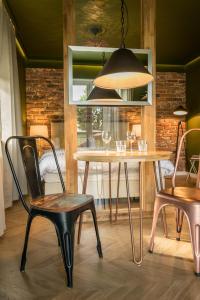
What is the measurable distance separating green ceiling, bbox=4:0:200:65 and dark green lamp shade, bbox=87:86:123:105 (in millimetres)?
582

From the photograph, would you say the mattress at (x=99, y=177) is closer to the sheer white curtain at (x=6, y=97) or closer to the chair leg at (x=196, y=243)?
the sheer white curtain at (x=6, y=97)

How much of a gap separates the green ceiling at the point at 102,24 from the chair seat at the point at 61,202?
180cm

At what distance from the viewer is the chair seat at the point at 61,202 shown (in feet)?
5.43

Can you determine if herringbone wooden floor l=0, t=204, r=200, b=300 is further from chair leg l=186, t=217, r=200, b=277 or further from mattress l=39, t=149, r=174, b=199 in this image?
mattress l=39, t=149, r=174, b=199

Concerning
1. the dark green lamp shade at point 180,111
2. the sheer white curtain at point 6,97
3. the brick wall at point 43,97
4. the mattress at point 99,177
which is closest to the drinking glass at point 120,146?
the mattress at point 99,177

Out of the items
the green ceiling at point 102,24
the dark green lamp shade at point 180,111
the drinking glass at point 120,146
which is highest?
the green ceiling at point 102,24

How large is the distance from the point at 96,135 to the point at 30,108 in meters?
3.49

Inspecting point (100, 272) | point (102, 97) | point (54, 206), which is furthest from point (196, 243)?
point (102, 97)

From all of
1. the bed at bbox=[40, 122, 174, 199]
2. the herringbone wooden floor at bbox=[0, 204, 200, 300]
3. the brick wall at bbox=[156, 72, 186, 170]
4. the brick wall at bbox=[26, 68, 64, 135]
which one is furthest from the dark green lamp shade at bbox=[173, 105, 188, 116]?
the herringbone wooden floor at bbox=[0, 204, 200, 300]

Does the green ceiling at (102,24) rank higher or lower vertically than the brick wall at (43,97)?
higher

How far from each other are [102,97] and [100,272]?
1736 mm

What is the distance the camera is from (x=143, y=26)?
2963 millimetres

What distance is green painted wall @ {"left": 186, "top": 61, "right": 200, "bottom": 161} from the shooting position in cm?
614

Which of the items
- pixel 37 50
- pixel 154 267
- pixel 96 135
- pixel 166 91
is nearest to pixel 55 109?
pixel 37 50
